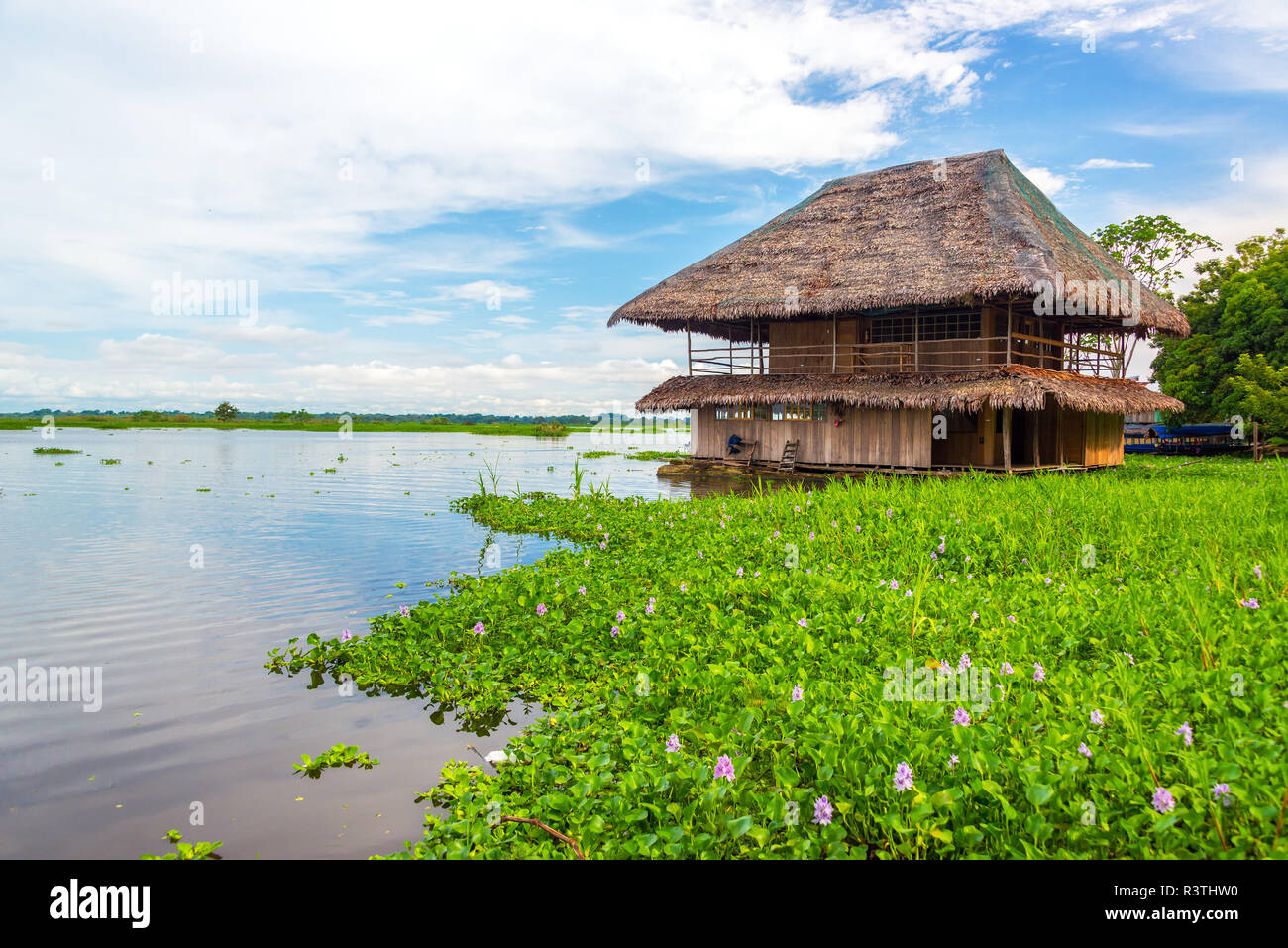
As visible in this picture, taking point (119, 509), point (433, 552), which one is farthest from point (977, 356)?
point (119, 509)

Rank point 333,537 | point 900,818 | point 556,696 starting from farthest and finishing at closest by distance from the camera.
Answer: point 333,537, point 556,696, point 900,818

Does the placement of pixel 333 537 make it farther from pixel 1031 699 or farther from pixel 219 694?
pixel 1031 699

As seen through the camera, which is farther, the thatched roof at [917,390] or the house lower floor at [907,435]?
the house lower floor at [907,435]

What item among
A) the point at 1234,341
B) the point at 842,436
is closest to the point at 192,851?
the point at 842,436

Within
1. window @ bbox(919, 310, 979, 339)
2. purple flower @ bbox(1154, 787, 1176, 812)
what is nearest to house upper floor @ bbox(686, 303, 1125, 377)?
window @ bbox(919, 310, 979, 339)

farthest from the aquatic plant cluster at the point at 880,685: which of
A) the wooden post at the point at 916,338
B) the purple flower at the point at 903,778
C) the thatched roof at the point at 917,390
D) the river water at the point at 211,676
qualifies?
the wooden post at the point at 916,338

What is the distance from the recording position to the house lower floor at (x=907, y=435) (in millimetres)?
20828

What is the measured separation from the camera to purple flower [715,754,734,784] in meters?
3.37

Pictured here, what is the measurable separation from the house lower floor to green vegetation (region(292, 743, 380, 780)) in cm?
1792

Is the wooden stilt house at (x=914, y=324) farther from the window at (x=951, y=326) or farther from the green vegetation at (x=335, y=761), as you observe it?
the green vegetation at (x=335, y=761)

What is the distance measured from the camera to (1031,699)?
12.3 ft

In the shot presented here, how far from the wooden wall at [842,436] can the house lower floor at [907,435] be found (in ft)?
0.09
